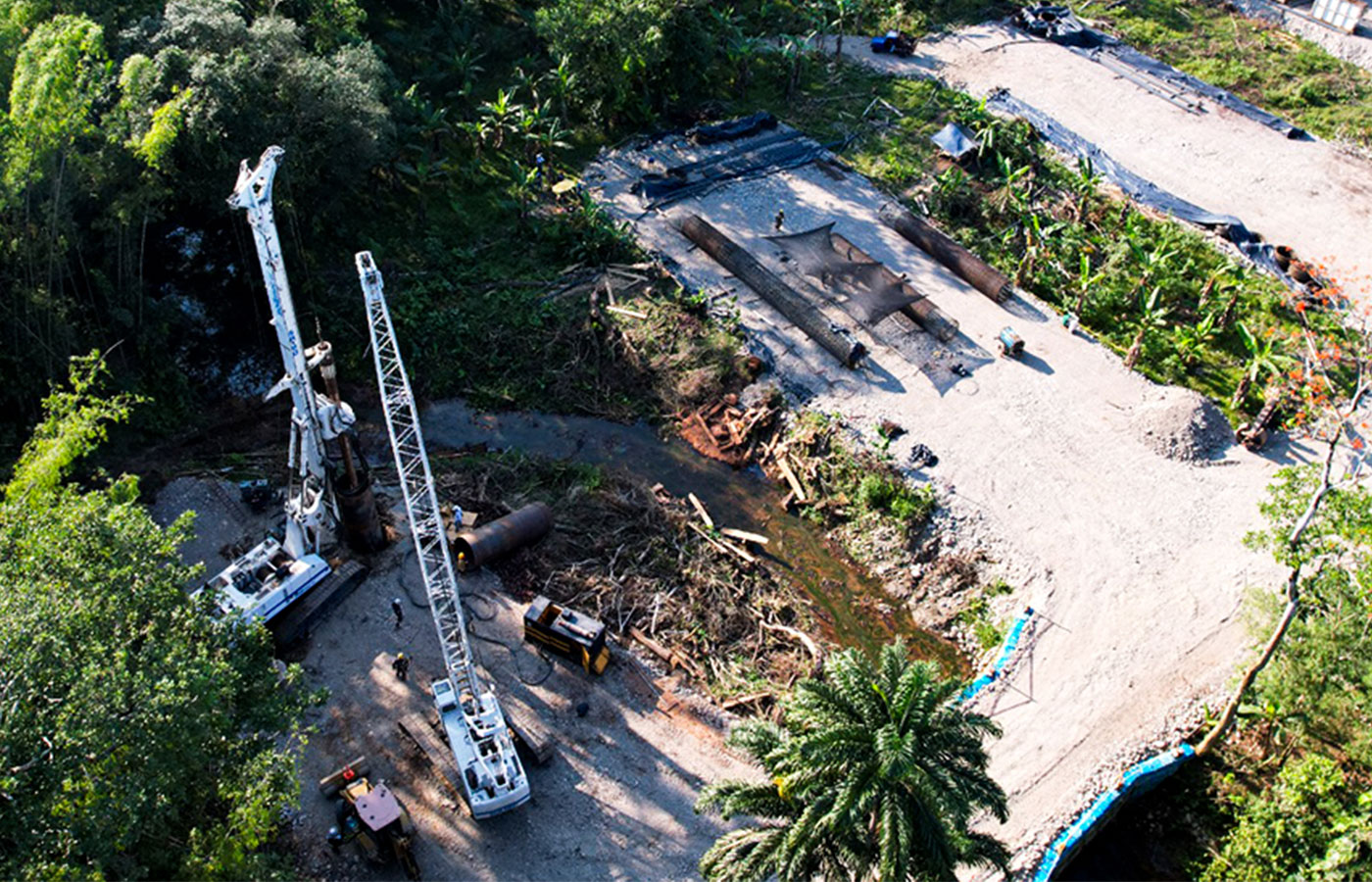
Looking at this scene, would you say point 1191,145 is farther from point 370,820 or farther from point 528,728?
point 370,820

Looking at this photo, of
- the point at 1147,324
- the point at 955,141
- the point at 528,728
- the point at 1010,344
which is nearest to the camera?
the point at 528,728

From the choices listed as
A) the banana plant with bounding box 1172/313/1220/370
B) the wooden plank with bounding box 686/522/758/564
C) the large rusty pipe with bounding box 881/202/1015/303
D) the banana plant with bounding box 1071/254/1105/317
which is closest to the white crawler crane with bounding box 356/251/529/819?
the wooden plank with bounding box 686/522/758/564

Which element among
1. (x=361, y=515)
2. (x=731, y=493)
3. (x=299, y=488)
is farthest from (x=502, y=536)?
(x=731, y=493)

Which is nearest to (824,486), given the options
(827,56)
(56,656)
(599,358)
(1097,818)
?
(599,358)

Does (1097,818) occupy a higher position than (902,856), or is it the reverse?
(902,856)

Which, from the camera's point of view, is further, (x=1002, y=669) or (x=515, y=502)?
(x=515, y=502)

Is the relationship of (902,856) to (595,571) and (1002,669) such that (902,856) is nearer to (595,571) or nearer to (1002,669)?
(1002,669)
